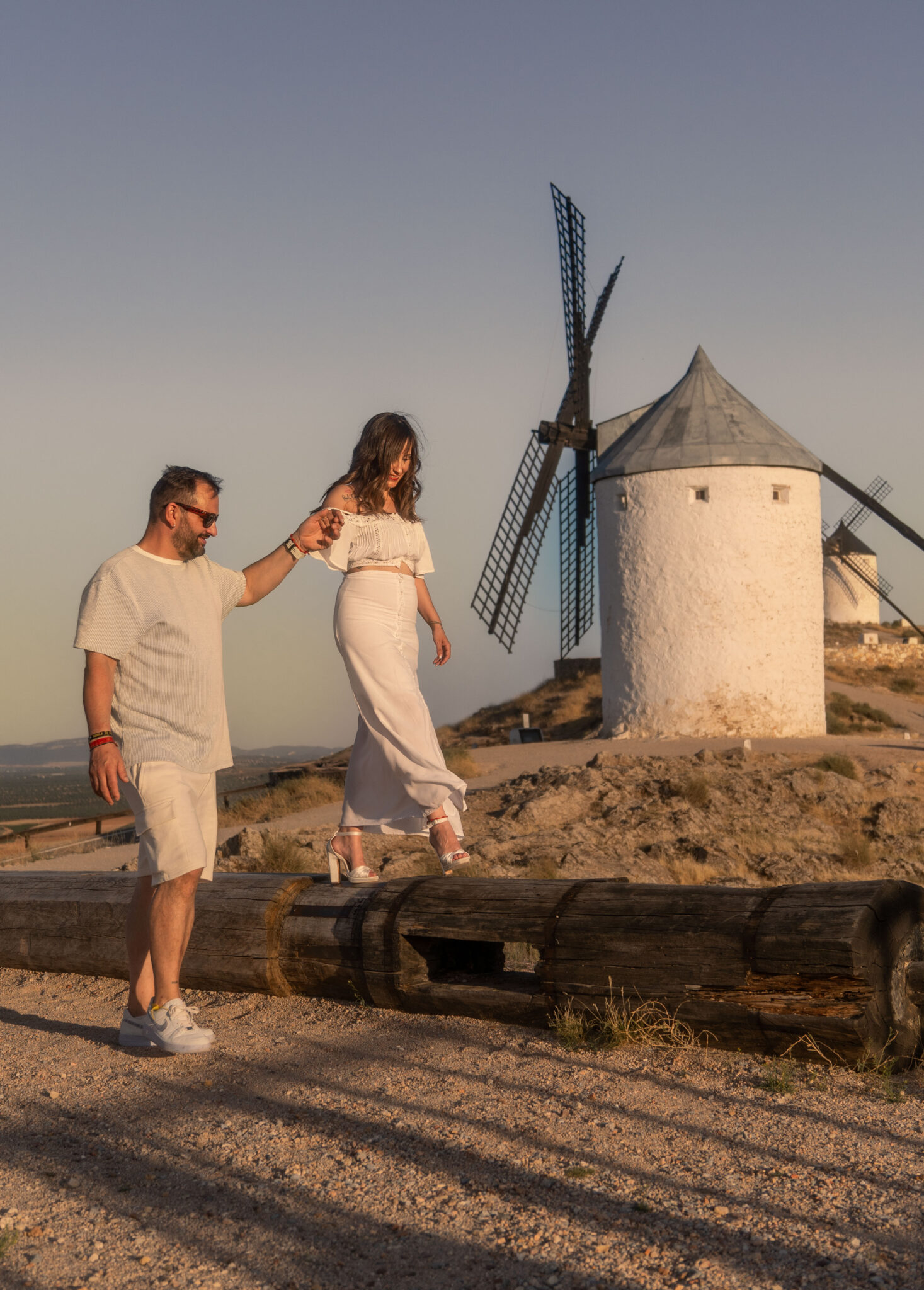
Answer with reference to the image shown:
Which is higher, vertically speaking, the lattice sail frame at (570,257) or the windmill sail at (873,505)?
the lattice sail frame at (570,257)

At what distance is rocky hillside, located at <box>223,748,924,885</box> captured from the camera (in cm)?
1025

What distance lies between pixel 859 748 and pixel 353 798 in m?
14.6

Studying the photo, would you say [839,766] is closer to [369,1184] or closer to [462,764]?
[462,764]

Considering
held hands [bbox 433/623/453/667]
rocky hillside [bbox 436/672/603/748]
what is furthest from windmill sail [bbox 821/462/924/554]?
held hands [bbox 433/623/453/667]

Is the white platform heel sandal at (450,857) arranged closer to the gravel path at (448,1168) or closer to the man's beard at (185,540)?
the gravel path at (448,1168)

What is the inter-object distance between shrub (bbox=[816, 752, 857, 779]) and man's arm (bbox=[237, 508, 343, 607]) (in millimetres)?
12213

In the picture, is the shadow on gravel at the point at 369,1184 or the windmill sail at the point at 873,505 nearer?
the shadow on gravel at the point at 369,1184

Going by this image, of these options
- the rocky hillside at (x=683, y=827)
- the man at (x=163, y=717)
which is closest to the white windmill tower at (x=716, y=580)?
the rocky hillside at (x=683, y=827)

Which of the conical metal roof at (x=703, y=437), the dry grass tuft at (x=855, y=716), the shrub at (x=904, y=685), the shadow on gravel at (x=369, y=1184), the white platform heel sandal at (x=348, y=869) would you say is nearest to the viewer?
the shadow on gravel at (x=369, y=1184)

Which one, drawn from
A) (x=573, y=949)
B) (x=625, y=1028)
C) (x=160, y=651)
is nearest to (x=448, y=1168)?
(x=625, y=1028)

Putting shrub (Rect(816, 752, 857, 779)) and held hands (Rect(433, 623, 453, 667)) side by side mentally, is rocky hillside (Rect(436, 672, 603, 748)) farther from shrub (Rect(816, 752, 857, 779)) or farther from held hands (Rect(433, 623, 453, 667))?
held hands (Rect(433, 623, 453, 667))

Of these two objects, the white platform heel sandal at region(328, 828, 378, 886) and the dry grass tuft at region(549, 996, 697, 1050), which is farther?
the white platform heel sandal at region(328, 828, 378, 886)

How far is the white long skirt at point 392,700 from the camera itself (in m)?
4.99

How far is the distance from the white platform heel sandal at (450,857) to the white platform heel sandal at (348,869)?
12.6 inches
